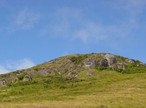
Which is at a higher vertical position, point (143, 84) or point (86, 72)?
point (86, 72)

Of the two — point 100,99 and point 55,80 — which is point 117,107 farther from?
point 55,80

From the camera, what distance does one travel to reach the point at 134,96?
9238cm

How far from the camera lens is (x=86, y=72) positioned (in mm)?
197125

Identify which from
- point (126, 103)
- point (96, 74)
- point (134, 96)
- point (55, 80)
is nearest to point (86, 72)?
point (96, 74)

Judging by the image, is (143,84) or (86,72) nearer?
(143,84)

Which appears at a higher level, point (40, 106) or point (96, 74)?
point (96, 74)

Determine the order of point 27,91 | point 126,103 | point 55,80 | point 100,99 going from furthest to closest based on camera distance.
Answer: point 55,80 → point 27,91 → point 100,99 → point 126,103

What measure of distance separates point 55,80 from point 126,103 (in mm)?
102662

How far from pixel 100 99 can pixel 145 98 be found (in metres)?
11.7

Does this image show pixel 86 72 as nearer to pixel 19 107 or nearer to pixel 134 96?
pixel 134 96

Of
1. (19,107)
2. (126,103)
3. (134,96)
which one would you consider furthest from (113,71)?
(19,107)

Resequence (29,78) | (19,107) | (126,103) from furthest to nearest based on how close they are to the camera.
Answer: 1. (29,78)
2. (126,103)
3. (19,107)

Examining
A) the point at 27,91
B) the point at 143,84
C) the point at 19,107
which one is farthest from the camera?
the point at 27,91

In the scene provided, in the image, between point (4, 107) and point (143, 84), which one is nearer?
point (4, 107)
